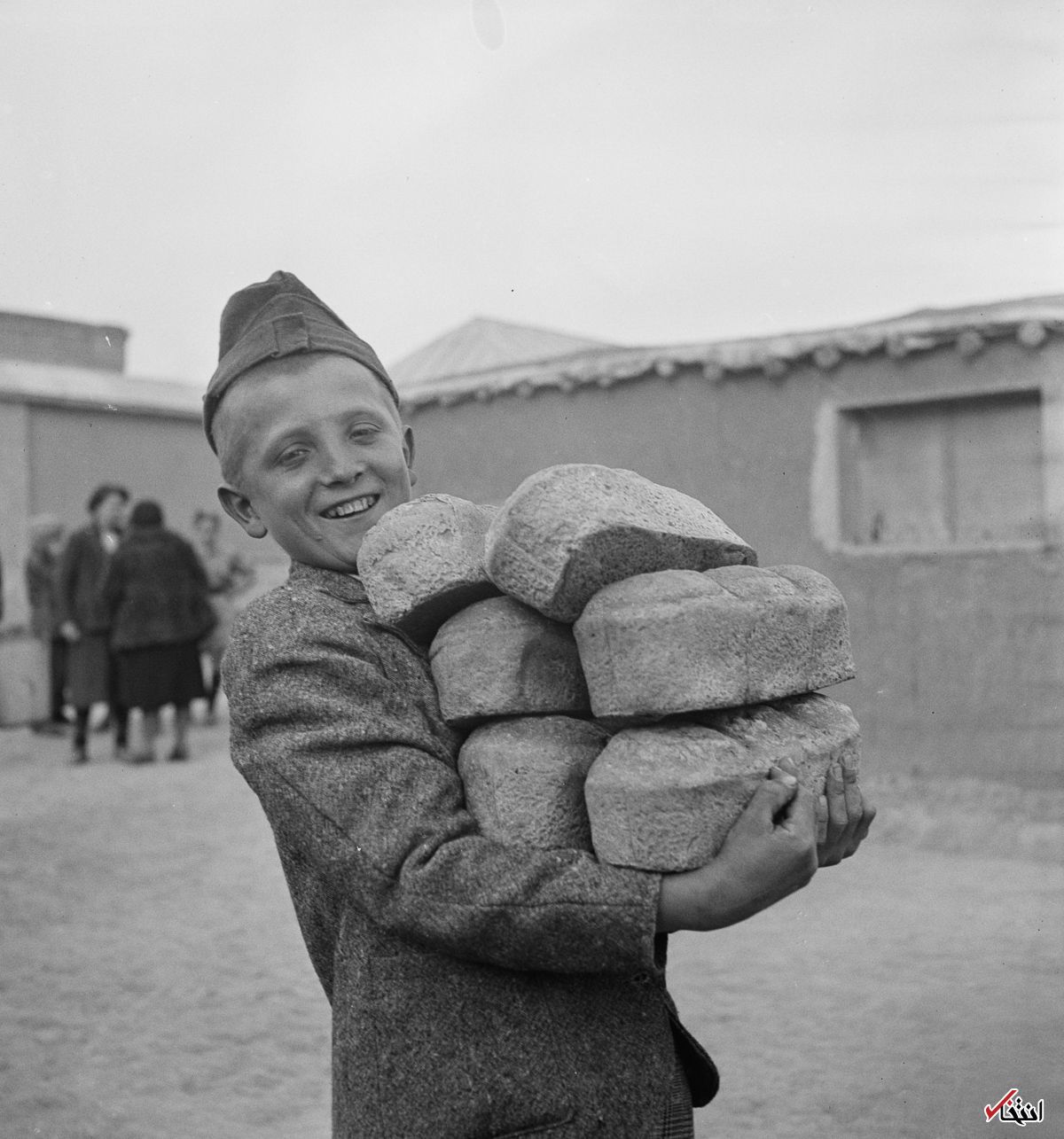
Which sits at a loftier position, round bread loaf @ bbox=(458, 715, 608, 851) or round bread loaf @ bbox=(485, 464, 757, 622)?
round bread loaf @ bbox=(485, 464, 757, 622)

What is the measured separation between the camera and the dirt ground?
145 inches

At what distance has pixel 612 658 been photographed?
4.52 feet

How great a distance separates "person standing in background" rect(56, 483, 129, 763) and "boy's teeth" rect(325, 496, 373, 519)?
720 centimetres

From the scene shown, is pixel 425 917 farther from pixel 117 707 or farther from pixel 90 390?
pixel 90 390

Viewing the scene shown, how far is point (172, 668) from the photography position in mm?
8266

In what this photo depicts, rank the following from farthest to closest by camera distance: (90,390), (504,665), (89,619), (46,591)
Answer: (90,390), (46,591), (89,619), (504,665)

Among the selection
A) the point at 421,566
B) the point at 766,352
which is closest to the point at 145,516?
the point at 766,352

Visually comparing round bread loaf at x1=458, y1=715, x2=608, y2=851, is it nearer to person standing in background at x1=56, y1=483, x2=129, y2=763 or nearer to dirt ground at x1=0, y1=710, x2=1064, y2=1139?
dirt ground at x1=0, y1=710, x2=1064, y2=1139

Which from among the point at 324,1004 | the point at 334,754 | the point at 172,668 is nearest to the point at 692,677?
the point at 334,754

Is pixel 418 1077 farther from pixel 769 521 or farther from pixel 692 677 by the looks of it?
pixel 769 521

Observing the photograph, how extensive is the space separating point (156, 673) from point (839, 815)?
736 cm

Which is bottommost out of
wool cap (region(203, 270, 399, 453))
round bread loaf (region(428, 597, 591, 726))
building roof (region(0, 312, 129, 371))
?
round bread loaf (region(428, 597, 591, 726))

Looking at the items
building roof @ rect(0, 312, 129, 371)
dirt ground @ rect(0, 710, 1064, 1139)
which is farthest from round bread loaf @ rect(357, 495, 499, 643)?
building roof @ rect(0, 312, 129, 371)

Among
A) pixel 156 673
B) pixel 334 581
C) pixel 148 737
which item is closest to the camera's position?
pixel 334 581
